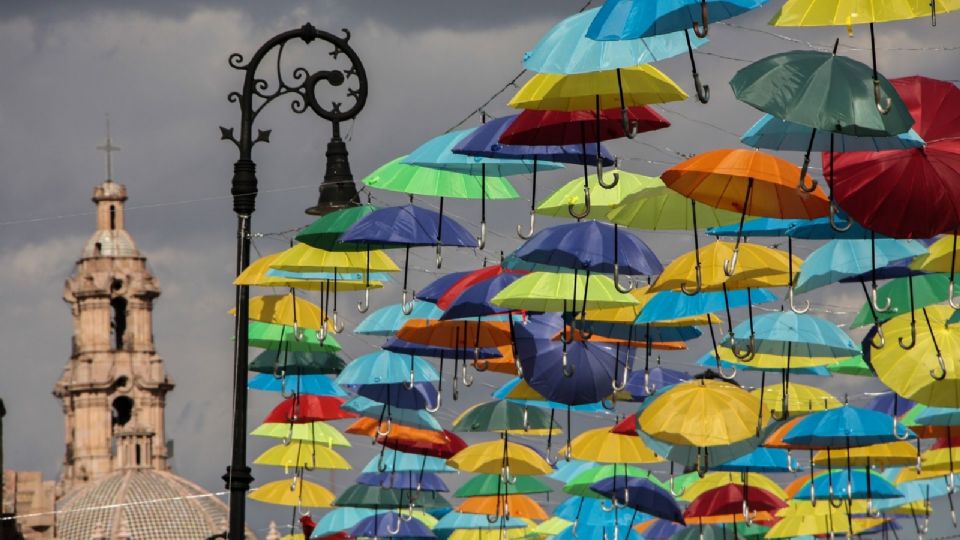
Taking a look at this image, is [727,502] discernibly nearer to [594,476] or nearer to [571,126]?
[594,476]

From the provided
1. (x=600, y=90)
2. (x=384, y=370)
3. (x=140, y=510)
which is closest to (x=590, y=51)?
(x=600, y=90)

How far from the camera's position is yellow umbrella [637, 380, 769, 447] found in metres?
24.0

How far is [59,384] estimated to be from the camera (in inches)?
4702

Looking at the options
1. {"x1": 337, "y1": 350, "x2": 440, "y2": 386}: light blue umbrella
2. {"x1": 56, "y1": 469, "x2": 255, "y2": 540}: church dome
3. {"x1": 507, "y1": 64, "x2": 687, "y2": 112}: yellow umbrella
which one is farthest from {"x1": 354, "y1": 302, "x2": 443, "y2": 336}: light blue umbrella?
{"x1": 56, "y1": 469, "x2": 255, "y2": 540}: church dome

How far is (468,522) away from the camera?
1499 inches

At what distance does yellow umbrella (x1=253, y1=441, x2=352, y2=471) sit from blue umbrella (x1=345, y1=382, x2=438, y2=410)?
3.86 meters

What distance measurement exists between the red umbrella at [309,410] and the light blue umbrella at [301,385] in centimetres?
17

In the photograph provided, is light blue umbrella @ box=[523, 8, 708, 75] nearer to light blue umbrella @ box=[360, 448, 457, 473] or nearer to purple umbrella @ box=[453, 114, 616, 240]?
purple umbrella @ box=[453, 114, 616, 240]

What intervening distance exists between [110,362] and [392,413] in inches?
3438

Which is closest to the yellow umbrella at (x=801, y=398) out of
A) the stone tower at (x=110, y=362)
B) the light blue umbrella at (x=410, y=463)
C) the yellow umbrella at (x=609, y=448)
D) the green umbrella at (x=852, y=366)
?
the green umbrella at (x=852, y=366)

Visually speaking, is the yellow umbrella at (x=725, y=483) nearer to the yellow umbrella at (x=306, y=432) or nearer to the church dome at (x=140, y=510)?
the yellow umbrella at (x=306, y=432)

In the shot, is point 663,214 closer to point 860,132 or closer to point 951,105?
point 951,105

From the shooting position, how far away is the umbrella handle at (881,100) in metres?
17.1

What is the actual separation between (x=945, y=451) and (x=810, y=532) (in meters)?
4.32
